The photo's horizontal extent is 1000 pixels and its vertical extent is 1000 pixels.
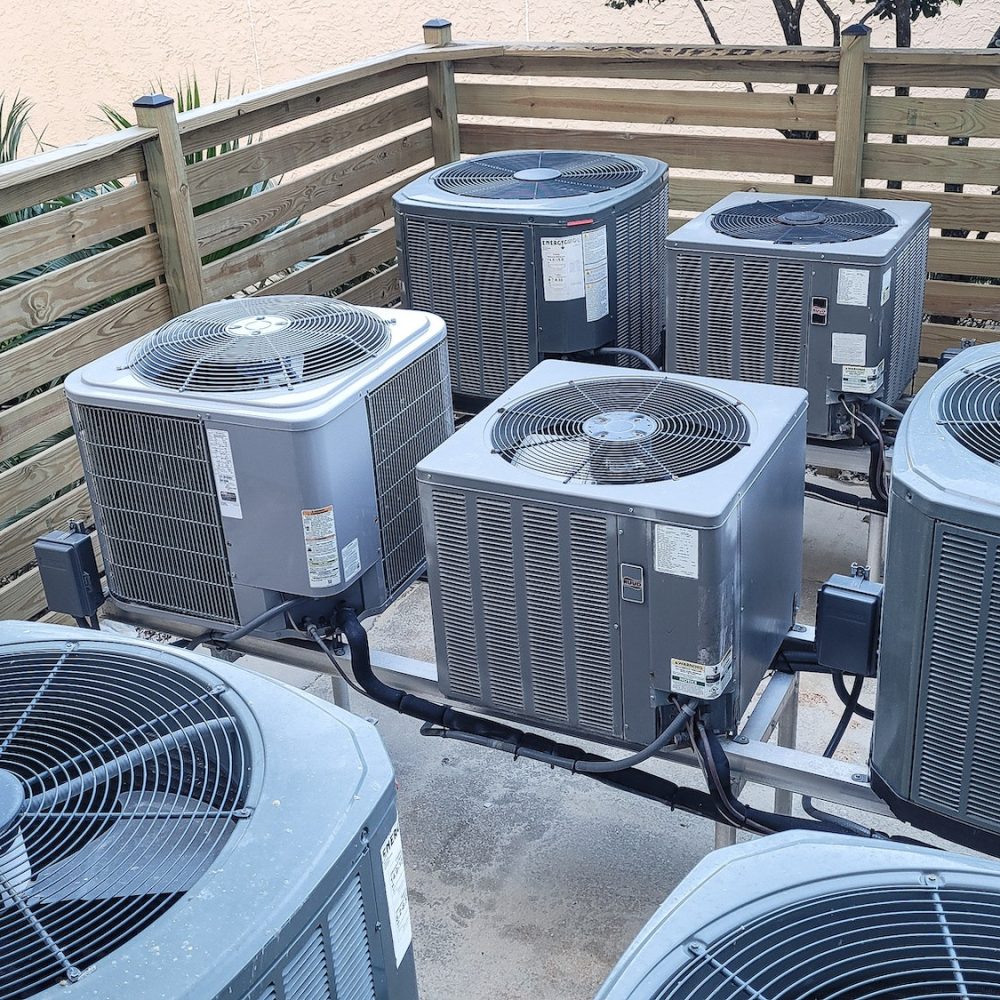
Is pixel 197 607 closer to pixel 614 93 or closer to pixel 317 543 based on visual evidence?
pixel 317 543

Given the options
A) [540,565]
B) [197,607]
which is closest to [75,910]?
[540,565]

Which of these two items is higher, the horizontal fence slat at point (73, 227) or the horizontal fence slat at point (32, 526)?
the horizontal fence slat at point (73, 227)

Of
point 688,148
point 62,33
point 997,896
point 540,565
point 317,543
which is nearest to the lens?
point 997,896

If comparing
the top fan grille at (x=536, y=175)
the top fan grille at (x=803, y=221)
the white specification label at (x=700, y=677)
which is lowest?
the white specification label at (x=700, y=677)

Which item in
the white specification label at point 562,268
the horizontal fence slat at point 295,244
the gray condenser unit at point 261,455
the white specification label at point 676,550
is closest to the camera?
the white specification label at point 676,550

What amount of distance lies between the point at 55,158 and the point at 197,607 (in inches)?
55.3

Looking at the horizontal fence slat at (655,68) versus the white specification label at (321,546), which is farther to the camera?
the horizontal fence slat at (655,68)

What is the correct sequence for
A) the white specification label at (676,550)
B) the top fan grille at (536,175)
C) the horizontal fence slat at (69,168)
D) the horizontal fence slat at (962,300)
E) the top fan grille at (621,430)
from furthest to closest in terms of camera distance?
1. the horizontal fence slat at (962,300)
2. the top fan grille at (536,175)
3. the horizontal fence slat at (69,168)
4. the top fan grille at (621,430)
5. the white specification label at (676,550)

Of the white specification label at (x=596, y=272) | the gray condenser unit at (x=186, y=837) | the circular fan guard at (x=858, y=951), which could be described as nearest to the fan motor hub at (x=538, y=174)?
the white specification label at (x=596, y=272)

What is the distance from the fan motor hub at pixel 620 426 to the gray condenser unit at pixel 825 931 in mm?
1149

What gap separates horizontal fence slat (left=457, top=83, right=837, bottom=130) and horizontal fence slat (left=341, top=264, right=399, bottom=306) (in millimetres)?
744

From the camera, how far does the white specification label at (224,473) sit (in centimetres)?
244

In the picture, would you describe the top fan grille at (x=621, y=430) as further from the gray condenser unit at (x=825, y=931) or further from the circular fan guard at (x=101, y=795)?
the gray condenser unit at (x=825, y=931)

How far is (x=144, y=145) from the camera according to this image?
3596 mm
